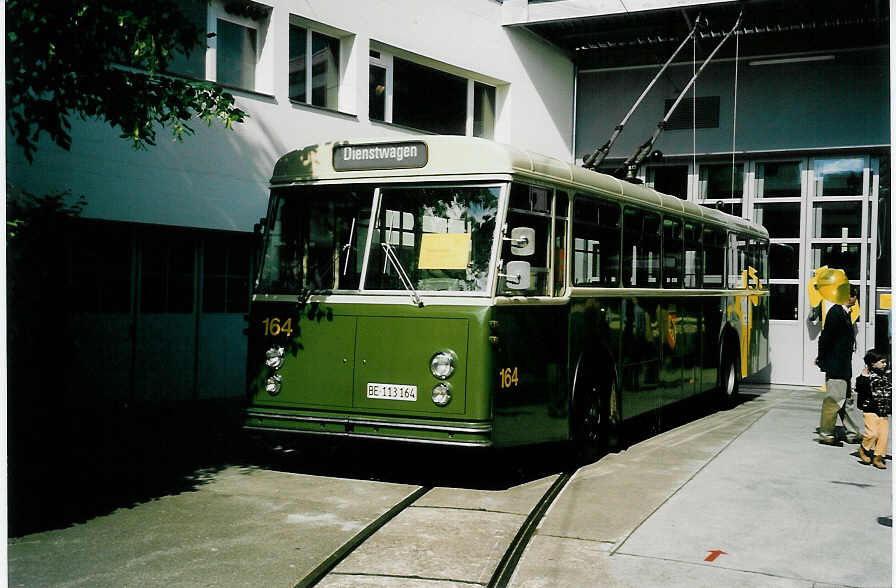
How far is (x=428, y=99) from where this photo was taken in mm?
18062

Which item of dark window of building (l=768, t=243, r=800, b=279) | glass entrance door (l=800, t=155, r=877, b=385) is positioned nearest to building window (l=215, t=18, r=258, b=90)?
dark window of building (l=768, t=243, r=800, b=279)

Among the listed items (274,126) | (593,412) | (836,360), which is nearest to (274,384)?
(593,412)

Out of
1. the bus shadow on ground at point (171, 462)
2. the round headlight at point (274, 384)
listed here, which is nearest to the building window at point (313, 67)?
the bus shadow on ground at point (171, 462)

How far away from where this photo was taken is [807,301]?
1928 centimetres

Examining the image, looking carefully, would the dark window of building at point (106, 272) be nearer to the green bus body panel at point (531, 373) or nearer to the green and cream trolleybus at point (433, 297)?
the green and cream trolleybus at point (433, 297)

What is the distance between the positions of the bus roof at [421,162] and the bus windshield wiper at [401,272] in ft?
2.12

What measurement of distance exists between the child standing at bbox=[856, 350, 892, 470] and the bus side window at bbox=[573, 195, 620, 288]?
2.60 metres

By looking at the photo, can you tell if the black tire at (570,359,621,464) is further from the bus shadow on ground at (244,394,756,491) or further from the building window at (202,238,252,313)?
the building window at (202,238,252,313)

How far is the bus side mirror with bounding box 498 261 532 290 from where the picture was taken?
824 cm

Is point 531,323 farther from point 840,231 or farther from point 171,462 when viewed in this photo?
point 840,231

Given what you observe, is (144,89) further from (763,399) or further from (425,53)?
(763,399)

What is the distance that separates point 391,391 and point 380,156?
206 cm

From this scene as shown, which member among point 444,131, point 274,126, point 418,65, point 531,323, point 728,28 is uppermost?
point 728,28

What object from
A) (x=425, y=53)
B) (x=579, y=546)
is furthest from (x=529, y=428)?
(x=425, y=53)
